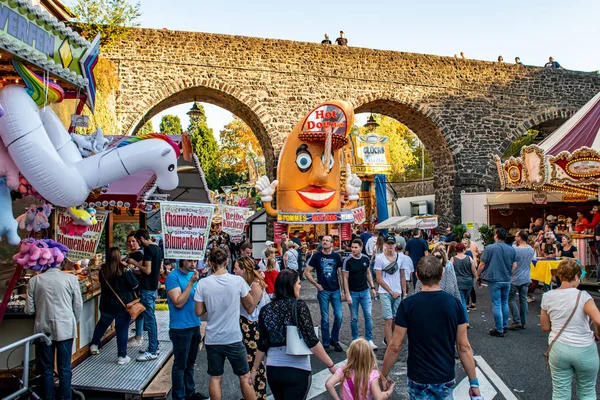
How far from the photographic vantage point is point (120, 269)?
5980mm

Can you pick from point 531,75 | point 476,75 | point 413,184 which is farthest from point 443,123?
point 413,184

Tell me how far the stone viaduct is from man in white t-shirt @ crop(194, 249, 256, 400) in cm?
1267

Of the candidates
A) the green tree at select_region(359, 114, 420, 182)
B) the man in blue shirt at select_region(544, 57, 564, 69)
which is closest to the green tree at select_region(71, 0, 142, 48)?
the man in blue shirt at select_region(544, 57, 564, 69)

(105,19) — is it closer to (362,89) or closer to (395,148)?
(362,89)

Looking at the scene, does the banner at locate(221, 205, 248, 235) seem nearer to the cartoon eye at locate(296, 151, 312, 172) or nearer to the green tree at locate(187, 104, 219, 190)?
the cartoon eye at locate(296, 151, 312, 172)

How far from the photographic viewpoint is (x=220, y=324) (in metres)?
4.29

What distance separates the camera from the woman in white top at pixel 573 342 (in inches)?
151

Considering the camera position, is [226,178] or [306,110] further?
[226,178]

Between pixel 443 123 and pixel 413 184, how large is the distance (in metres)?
10.5

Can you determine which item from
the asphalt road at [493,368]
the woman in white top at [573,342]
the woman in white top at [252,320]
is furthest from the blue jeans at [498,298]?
the woman in white top at [252,320]

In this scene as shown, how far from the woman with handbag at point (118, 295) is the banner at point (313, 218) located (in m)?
8.23

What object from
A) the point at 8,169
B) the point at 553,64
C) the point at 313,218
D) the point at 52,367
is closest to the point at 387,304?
the point at 52,367

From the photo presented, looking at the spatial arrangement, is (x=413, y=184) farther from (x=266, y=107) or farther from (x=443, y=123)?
(x=266, y=107)

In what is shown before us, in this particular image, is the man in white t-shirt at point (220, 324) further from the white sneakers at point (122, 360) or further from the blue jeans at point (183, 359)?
the white sneakers at point (122, 360)
